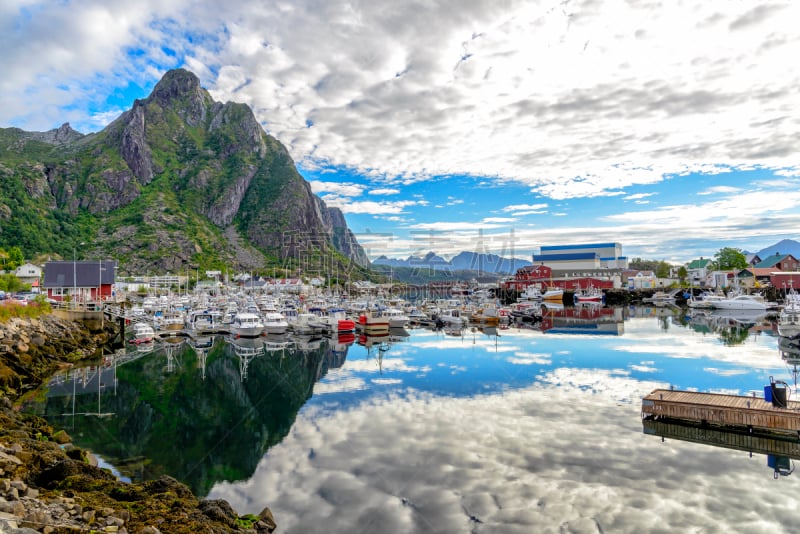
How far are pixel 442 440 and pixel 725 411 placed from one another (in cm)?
1069

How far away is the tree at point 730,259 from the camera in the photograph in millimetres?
121375

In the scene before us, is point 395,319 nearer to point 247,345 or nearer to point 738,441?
point 247,345

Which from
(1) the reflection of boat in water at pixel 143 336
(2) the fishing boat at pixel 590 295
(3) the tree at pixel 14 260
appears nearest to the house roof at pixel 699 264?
(2) the fishing boat at pixel 590 295

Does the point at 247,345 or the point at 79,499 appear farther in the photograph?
the point at 247,345

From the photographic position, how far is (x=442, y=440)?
17.7m

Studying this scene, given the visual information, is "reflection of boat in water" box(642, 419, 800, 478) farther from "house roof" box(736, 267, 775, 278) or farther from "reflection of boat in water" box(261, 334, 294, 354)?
"house roof" box(736, 267, 775, 278)

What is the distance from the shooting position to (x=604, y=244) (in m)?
154

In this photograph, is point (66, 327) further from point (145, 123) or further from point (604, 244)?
point (145, 123)

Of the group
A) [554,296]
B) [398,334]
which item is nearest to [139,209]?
[554,296]

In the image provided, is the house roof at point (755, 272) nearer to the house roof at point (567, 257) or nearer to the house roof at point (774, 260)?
the house roof at point (774, 260)

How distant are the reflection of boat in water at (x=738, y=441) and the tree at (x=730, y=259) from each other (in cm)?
12683

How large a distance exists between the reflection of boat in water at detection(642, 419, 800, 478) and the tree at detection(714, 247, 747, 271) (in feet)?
416

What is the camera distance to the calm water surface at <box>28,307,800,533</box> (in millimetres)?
12336

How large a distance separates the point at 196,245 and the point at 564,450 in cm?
15202
